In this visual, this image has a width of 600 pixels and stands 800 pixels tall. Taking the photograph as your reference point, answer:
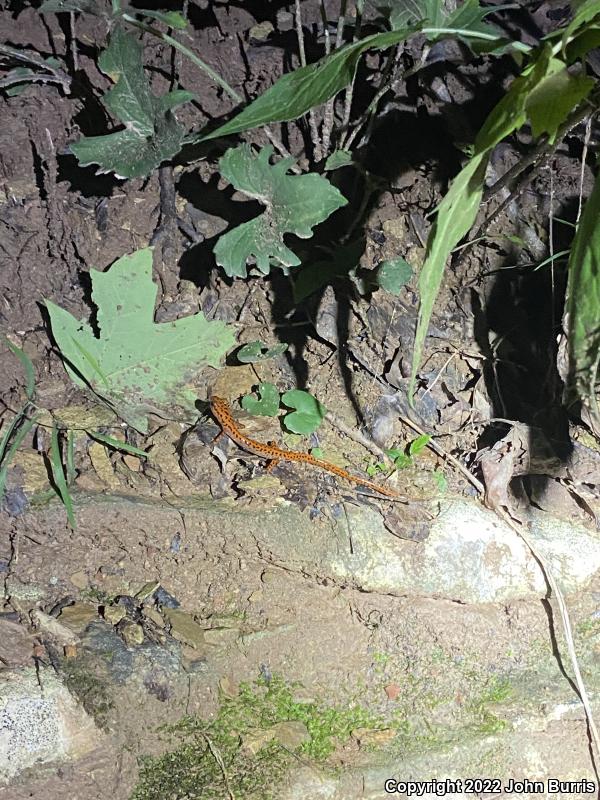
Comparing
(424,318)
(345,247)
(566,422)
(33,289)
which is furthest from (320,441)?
(424,318)

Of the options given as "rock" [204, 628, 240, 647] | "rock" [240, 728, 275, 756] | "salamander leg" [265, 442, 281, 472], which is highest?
"salamander leg" [265, 442, 281, 472]

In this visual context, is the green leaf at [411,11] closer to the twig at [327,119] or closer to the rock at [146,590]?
the twig at [327,119]

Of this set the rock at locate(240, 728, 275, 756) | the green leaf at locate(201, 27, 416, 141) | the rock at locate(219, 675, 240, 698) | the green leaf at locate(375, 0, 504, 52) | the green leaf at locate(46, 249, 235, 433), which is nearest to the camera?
the green leaf at locate(201, 27, 416, 141)

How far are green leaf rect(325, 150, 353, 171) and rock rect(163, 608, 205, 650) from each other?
1553 millimetres

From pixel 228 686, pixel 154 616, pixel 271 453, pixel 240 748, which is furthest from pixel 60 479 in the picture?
pixel 240 748

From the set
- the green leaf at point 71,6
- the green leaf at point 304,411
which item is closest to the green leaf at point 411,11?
the green leaf at point 71,6

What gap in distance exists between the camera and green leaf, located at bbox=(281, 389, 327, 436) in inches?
93.1

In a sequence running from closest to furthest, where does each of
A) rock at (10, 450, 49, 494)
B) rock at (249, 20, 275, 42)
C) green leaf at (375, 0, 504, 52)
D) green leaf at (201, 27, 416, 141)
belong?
green leaf at (201, 27, 416, 141), green leaf at (375, 0, 504, 52), rock at (10, 450, 49, 494), rock at (249, 20, 275, 42)

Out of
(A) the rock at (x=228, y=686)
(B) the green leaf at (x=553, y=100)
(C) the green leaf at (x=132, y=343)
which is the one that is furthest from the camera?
(C) the green leaf at (x=132, y=343)

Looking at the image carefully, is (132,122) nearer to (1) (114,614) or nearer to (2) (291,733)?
(1) (114,614)

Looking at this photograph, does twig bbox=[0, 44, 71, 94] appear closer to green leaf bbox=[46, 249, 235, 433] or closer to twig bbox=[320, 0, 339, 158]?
green leaf bbox=[46, 249, 235, 433]

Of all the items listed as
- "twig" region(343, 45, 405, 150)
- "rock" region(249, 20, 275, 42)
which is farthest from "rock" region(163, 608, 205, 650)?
"rock" region(249, 20, 275, 42)

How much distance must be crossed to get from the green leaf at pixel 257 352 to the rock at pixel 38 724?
3.99 feet

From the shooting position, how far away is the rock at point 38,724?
1.78m
